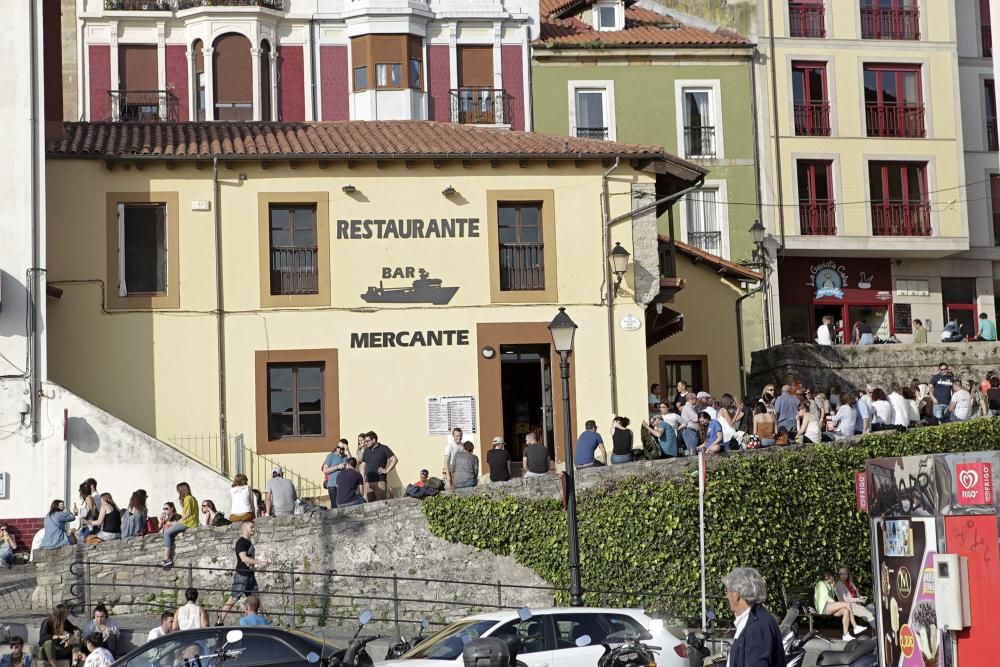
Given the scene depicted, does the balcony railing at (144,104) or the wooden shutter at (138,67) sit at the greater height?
the wooden shutter at (138,67)

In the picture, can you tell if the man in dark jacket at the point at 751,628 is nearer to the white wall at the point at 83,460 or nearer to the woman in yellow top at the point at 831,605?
the woman in yellow top at the point at 831,605

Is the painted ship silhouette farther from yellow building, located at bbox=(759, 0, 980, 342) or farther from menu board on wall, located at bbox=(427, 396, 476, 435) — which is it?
yellow building, located at bbox=(759, 0, 980, 342)

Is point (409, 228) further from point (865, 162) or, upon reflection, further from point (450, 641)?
point (865, 162)

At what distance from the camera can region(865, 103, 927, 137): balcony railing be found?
42875 mm

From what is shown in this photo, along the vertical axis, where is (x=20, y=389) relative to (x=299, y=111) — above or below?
below

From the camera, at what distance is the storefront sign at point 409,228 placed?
1095 inches

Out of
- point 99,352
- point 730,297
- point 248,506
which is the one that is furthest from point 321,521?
point 730,297

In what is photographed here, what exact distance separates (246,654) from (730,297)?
2342 centimetres

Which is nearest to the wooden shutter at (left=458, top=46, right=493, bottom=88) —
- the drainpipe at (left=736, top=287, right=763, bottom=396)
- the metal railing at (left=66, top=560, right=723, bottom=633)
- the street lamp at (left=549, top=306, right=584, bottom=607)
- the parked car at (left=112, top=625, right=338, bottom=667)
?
the drainpipe at (left=736, top=287, right=763, bottom=396)

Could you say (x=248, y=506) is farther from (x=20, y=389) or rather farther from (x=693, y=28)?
(x=693, y=28)

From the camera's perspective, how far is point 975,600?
12297 mm

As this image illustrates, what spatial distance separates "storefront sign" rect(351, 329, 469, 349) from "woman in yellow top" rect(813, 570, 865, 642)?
8.09 meters

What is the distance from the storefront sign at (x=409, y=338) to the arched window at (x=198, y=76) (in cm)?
1335

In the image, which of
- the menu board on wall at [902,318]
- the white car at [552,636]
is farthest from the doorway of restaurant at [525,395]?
the menu board on wall at [902,318]
